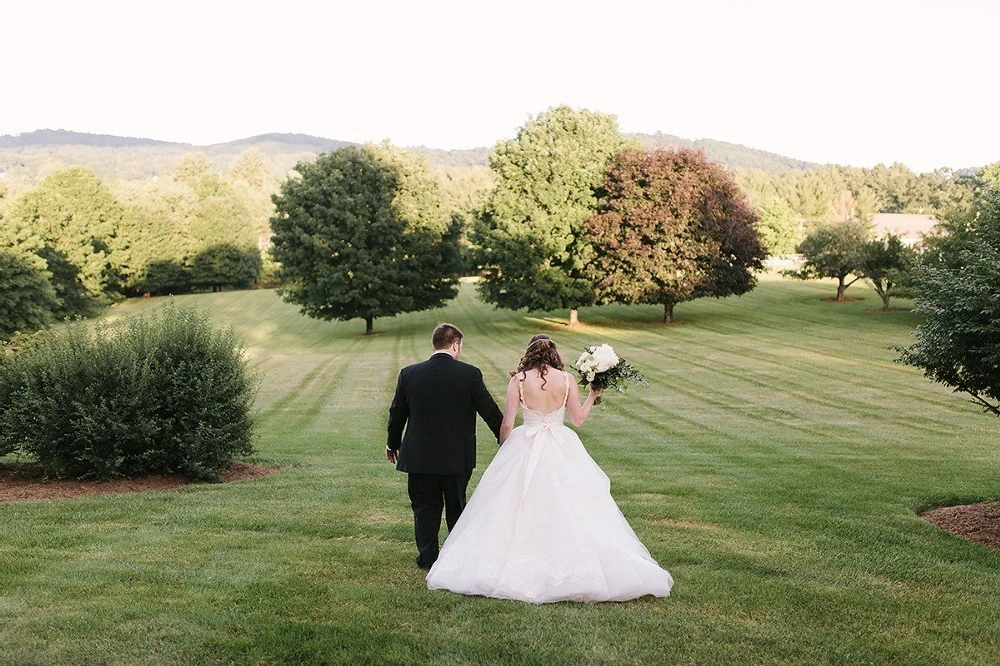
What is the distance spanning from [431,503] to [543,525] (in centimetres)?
119

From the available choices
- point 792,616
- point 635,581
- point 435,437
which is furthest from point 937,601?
point 435,437

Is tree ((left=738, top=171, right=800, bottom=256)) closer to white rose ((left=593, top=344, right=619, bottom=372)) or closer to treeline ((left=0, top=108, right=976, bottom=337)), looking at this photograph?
treeline ((left=0, top=108, right=976, bottom=337))

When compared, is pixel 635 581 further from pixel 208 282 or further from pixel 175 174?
pixel 175 174

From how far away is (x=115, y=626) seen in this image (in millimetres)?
6039

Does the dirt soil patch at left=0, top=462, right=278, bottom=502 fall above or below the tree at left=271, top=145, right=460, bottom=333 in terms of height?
below

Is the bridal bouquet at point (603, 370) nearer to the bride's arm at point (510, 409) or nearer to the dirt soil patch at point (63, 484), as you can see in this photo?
the bride's arm at point (510, 409)

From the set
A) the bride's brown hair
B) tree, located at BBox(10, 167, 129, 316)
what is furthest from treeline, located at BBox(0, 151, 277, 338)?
the bride's brown hair

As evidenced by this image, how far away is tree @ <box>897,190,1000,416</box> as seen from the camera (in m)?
8.95

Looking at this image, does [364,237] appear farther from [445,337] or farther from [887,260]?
[445,337]

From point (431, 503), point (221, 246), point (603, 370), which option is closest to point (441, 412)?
point (431, 503)

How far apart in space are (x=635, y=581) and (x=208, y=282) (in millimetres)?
80198

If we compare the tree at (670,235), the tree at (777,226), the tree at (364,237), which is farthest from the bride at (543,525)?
the tree at (777,226)

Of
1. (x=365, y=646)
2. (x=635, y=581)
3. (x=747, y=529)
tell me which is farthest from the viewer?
(x=747, y=529)

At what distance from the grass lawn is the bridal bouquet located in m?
1.68
